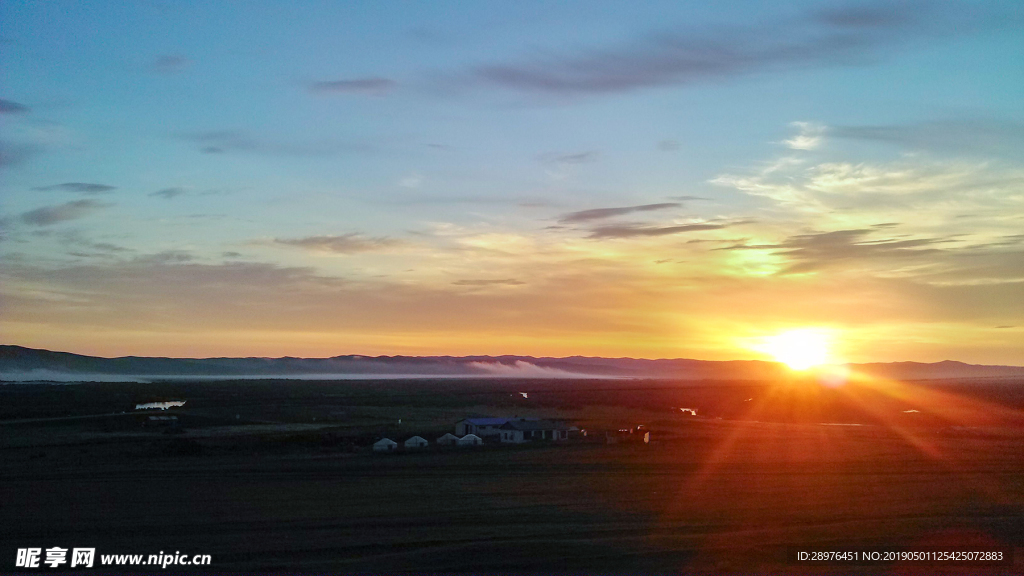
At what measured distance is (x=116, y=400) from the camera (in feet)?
294

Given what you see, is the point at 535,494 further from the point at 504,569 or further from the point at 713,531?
the point at 504,569

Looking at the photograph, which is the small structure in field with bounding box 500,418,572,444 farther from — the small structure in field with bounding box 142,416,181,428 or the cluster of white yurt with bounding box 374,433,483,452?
the small structure in field with bounding box 142,416,181,428

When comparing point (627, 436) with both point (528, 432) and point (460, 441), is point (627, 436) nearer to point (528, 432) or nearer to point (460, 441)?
point (528, 432)

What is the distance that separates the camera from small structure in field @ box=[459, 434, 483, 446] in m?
45.0

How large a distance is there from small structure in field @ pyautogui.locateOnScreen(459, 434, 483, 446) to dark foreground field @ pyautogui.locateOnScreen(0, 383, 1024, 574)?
66.1 inches

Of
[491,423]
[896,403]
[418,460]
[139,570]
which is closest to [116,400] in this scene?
[491,423]

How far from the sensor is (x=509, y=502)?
26.2 meters

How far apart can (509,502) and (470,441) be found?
64.1 feet

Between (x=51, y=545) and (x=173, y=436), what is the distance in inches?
1166

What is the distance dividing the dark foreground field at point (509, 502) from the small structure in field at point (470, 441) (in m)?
1.68

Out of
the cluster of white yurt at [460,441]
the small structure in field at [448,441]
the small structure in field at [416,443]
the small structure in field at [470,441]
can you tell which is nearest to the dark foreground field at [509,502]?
the small structure in field at [470,441]

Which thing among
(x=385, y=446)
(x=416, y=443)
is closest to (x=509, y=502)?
(x=385, y=446)

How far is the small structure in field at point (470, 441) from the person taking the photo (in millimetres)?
45031

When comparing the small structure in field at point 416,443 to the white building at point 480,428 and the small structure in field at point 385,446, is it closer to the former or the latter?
the small structure in field at point 385,446
